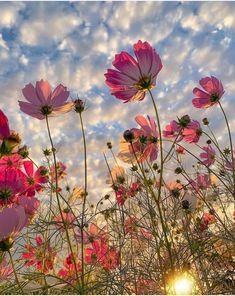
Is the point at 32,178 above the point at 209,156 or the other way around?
the other way around

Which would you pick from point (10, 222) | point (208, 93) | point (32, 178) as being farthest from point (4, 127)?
point (208, 93)

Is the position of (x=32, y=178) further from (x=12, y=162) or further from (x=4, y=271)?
(x=4, y=271)

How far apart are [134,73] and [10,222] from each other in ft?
1.68

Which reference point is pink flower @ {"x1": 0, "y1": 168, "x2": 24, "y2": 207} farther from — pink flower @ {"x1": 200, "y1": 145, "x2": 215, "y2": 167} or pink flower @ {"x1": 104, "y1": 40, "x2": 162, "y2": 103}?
pink flower @ {"x1": 200, "y1": 145, "x2": 215, "y2": 167}

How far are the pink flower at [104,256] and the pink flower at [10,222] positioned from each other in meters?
0.72

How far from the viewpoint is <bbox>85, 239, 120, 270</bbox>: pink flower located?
1.50 m

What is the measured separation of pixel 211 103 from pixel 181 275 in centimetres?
79

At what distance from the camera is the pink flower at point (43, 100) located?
107 centimetres

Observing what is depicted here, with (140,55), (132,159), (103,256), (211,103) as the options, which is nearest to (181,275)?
(132,159)

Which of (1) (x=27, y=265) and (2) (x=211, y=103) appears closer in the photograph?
(2) (x=211, y=103)

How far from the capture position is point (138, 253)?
59.8 inches

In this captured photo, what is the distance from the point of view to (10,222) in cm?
79

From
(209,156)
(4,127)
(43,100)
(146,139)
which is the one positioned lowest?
(4,127)

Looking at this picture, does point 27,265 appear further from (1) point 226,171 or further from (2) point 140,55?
(2) point 140,55
